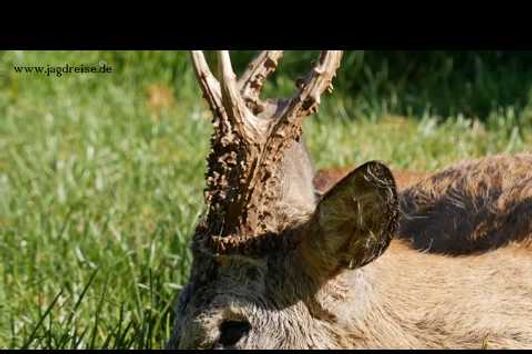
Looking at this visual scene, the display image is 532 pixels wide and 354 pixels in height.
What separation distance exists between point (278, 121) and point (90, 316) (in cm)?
187

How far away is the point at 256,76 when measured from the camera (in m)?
3.83

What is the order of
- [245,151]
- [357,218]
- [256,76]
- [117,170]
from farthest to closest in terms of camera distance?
[117,170] → [256,76] → [245,151] → [357,218]

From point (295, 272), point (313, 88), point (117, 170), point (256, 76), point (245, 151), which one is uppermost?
point (117, 170)

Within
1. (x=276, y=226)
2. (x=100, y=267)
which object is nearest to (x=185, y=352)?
(x=276, y=226)

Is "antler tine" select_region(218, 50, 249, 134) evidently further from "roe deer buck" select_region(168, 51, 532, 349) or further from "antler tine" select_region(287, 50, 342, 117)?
"antler tine" select_region(287, 50, 342, 117)

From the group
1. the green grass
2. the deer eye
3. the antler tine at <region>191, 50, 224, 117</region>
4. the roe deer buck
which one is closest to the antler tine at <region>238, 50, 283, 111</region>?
the roe deer buck

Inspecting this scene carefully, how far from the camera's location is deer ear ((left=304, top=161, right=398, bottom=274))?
341 cm

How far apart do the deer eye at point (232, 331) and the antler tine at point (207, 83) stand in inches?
22.7


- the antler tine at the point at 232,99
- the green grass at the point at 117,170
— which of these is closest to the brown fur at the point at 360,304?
the antler tine at the point at 232,99

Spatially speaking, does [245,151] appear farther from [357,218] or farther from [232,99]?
[357,218]

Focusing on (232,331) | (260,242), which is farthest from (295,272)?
(232,331)

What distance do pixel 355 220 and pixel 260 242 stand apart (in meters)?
0.32

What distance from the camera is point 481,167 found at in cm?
486
